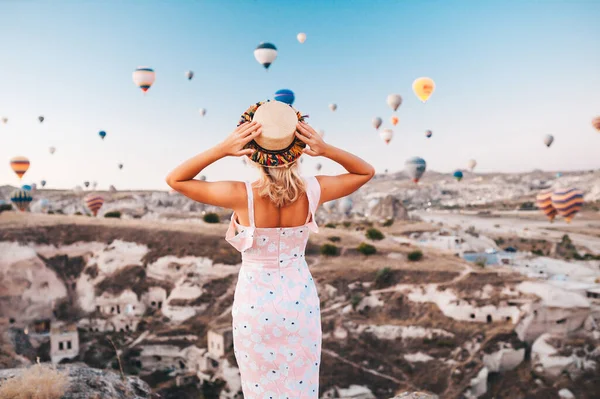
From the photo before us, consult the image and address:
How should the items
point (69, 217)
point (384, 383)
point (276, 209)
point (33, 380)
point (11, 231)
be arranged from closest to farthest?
point (276, 209)
point (33, 380)
point (384, 383)
point (11, 231)
point (69, 217)

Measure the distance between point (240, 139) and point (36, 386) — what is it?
2.71 metres

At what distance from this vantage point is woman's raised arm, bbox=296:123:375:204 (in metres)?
2.33

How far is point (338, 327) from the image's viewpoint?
2505cm

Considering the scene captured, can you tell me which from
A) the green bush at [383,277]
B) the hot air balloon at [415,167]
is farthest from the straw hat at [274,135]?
the hot air balloon at [415,167]

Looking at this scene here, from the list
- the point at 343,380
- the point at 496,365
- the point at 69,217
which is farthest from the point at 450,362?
the point at 69,217

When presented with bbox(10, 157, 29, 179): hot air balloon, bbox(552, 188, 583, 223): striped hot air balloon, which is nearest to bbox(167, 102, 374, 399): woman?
bbox(552, 188, 583, 223): striped hot air balloon

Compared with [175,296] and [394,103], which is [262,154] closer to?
[175,296]

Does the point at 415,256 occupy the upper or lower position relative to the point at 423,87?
lower

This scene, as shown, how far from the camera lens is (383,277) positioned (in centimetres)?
2922

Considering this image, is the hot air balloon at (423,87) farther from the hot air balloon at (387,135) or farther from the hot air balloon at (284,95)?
the hot air balloon at (284,95)

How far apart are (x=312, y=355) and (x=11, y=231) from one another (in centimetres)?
3434

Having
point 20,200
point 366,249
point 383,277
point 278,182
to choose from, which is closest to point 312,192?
point 278,182

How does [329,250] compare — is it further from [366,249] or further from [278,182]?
[278,182]

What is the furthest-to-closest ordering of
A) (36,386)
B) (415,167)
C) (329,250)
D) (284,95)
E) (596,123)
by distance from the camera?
1. (415,167)
2. (596,123)
3. (329,250)
4. (284,95)
5. (36,386)
